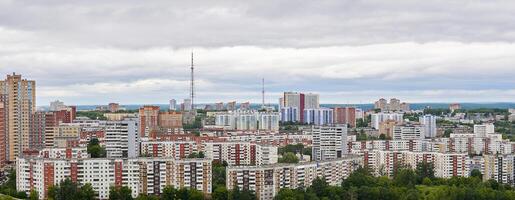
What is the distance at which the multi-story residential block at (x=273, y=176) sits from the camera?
19312 mm

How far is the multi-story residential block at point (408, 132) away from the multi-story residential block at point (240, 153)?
10.5 meters

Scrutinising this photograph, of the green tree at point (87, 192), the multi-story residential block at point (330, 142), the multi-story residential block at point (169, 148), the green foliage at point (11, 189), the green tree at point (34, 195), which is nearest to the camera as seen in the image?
the green tree at point (87, 192)

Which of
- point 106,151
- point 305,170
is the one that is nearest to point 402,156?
point 305,170

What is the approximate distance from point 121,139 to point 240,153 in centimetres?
396

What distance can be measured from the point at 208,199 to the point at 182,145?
23.8 feet

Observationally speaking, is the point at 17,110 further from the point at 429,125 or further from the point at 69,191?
the point at 429,125

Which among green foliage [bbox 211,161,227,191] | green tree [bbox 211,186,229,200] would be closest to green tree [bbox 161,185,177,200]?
green tree [bbox 211,186,229,200]

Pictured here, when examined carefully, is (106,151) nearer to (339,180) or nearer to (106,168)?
(106,168)

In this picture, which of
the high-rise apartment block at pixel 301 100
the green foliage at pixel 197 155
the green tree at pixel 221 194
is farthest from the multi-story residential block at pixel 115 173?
the high-rise apartment block at pixel 301 100

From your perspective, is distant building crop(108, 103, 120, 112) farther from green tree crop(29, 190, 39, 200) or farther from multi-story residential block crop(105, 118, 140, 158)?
green tree crop(29, 190, 39, 200)

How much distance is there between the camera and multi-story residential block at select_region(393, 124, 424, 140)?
34.6 metres

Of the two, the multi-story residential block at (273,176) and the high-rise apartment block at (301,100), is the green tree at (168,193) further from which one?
the high-rise apartment block at (301,100)

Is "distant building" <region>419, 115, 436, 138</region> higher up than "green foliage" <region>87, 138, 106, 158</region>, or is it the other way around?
"distant building" <region>419, 115, 436, 138</region>

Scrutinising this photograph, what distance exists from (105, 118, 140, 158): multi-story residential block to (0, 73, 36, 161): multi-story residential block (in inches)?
177
